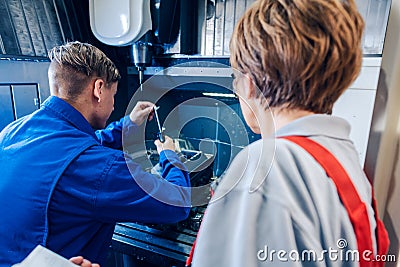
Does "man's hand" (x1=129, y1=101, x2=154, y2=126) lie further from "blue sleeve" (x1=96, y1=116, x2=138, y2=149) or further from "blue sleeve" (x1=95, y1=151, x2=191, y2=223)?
"blue sleeve" (x1=95, y1=151, x2=191, y2=223)

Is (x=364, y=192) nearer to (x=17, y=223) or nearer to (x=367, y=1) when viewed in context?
(x=367, y=1)

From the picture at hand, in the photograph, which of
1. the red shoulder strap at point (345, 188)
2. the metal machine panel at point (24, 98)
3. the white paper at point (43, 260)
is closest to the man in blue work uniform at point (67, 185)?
the white paper at point (43, 260)

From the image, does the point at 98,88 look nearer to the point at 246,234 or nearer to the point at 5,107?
the point at 5,107

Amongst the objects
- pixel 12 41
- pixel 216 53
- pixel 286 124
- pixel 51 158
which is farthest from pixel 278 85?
pixel 12 41

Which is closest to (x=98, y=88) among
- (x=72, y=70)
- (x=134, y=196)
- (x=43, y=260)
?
(x=72, y=70)

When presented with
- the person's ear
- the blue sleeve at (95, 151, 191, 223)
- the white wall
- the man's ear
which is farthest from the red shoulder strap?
the person's ear

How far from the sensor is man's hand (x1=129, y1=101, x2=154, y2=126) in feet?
3.77

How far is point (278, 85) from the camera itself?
43 cm

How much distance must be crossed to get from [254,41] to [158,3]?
2.61 ft

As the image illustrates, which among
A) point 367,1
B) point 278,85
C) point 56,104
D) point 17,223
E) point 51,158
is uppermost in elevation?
point 367,1

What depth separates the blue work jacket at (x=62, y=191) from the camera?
0.69 meters

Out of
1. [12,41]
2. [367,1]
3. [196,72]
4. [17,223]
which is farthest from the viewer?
[196,72]

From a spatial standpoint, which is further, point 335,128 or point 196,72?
point 196,72

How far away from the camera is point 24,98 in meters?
1.06
